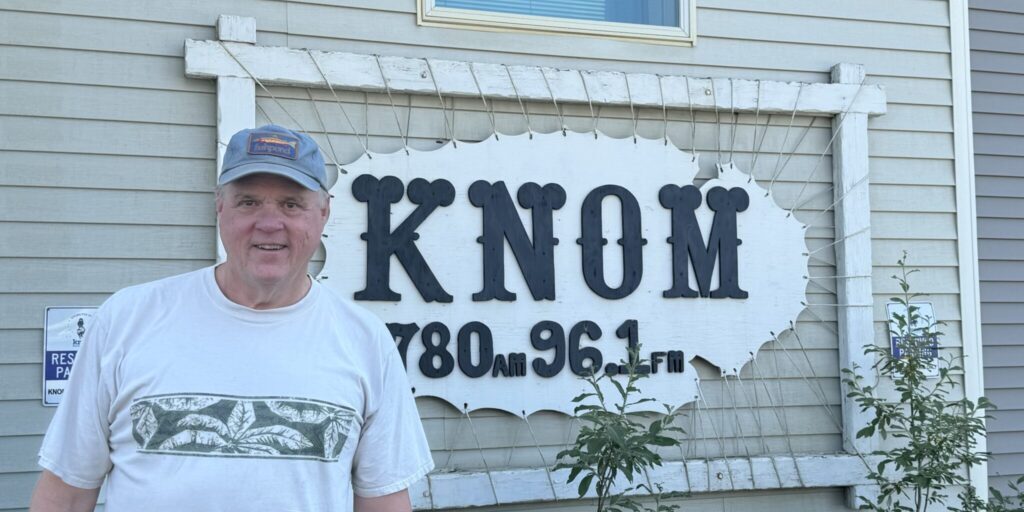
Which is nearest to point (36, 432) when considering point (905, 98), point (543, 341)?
point (543, 341)

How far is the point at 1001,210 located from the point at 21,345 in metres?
4.83

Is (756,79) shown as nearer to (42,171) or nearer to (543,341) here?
(543,341)

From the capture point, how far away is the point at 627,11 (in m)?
4.35

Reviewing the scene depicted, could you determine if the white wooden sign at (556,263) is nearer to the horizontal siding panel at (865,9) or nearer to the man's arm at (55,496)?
the horizontal siding panel at (865,9)

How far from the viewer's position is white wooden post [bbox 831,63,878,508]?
4414 mm

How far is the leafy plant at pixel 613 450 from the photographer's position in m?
3.63

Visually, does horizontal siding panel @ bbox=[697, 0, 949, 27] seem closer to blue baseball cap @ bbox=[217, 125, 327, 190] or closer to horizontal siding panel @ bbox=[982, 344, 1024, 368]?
horizontal siding panel @ bbox=[982, 344, 1024, 368]

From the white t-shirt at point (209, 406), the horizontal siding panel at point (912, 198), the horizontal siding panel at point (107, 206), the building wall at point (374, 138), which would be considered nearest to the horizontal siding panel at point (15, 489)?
the building wall at point (374, 138)

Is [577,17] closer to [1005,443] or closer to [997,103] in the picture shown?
[997,103]

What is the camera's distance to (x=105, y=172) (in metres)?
3.63

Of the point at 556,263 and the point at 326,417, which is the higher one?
the point at 556,263

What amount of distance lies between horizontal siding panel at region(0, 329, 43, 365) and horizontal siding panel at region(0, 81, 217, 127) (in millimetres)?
761

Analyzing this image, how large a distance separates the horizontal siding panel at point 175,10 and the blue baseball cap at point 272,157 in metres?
1.91

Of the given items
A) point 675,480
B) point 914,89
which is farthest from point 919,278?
point 675,480
